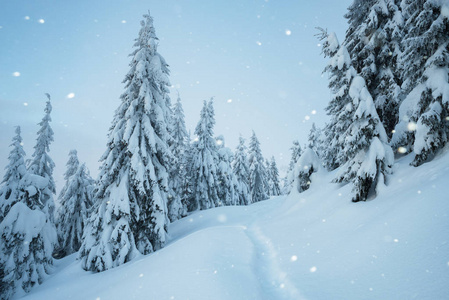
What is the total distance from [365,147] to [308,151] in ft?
22.5

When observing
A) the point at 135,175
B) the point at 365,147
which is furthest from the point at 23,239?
the point at 365,147

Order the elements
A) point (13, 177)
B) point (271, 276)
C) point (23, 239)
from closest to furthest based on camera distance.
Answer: point (271, 276) < point (23, 239) < point (13, 177)

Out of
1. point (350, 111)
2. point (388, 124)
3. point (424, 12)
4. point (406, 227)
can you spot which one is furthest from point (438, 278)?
point (388, 124)

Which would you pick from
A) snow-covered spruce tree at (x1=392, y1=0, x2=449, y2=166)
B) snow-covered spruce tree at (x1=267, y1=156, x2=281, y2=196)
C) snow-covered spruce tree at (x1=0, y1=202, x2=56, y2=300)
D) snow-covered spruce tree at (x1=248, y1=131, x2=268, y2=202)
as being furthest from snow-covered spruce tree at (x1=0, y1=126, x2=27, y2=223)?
snow-covered spruce tree at (x1=267, y1=156, x2=281, y2=196)

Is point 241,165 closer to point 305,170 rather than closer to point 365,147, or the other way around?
point 305,170

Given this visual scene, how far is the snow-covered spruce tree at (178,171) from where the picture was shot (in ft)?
77.6

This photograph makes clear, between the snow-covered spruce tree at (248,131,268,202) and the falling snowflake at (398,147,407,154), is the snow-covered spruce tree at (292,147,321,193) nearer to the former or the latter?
the falling snowflake at (398,147,407,154)

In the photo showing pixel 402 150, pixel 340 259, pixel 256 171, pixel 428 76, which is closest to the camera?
pixel 340 259

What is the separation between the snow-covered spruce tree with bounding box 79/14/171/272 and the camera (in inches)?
464

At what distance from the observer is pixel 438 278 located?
384cm

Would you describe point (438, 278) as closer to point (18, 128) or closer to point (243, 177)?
point (18, 128)

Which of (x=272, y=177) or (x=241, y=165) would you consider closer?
(x=241, y=165)

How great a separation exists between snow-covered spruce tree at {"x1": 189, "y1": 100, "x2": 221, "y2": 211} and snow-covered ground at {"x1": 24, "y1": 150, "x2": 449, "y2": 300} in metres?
18.6

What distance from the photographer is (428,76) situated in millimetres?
A: 8164
